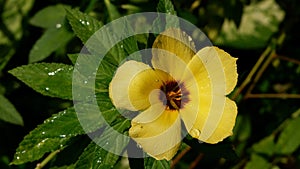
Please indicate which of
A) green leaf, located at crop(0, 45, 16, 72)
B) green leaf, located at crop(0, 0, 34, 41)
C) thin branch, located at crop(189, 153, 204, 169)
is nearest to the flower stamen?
thin branch, located at crop(189, 153, 204, 169)

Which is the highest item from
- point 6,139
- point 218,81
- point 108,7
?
point 218,81

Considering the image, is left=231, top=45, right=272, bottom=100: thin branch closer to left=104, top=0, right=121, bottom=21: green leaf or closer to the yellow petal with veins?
left=104, top=0, right=121, bottom=21: green leaf

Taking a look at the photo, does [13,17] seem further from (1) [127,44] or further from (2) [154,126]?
(2) [154,126]

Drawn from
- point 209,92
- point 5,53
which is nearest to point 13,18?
point 5,53

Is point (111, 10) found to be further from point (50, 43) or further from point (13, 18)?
point (13, 18)

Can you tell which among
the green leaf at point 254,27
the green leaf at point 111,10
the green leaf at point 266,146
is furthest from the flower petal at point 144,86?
the green leaf at point 254,27

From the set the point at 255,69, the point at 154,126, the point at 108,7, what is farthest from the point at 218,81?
the point at 255,69

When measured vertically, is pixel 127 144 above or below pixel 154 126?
below
